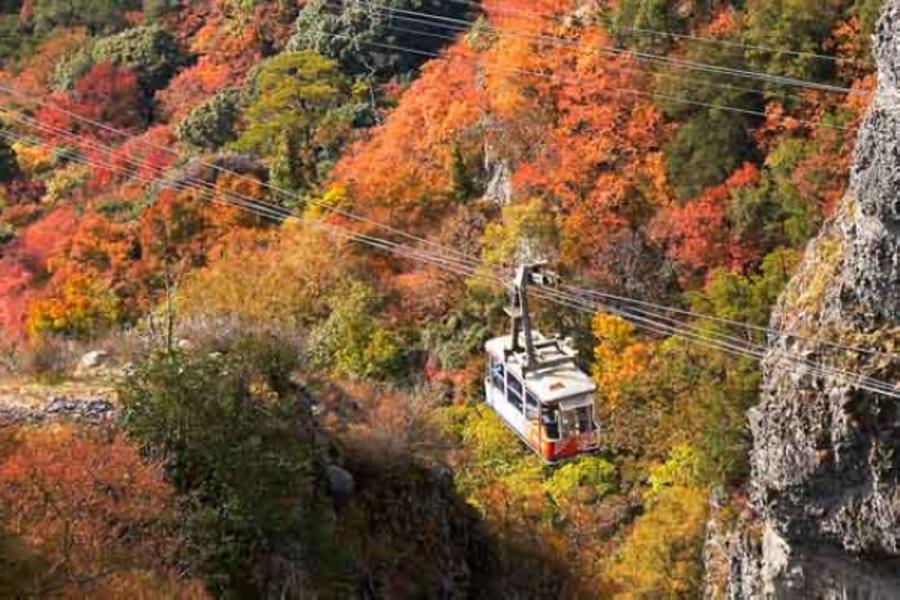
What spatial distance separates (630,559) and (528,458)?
5085 mm

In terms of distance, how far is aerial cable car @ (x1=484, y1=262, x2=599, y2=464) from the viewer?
50.6 feet

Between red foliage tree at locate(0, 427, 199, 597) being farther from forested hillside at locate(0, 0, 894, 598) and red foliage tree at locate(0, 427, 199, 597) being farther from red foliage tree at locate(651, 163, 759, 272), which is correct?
red foliage tree at locate(651, 163, 759, 272)

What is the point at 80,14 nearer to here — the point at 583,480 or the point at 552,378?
the point at 583,480

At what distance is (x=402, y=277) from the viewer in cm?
3184

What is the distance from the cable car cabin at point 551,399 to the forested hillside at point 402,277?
270 cm

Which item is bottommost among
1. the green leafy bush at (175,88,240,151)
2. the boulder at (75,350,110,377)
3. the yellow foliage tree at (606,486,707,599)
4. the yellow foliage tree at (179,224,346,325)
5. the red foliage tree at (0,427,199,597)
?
the yellow foliage tree at (606,486,707,599)

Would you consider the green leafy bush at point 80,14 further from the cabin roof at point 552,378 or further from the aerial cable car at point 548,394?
the cabin roof at point 552,378

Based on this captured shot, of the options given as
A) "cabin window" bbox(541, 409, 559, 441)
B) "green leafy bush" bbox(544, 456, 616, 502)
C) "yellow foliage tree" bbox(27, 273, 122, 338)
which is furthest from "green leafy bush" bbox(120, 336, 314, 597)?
"yellow foliage tree" bbox(27, 273, 122, 338)

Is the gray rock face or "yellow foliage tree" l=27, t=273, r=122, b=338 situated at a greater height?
the gray rock face

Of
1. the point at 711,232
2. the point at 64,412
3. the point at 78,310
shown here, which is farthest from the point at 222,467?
the point at 78,310

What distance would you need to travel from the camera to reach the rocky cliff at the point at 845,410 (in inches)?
667

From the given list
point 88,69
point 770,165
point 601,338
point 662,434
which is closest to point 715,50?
point 770,165

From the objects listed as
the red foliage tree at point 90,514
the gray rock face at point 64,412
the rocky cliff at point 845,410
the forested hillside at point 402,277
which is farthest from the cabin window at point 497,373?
the red foliage tree at point 90,514

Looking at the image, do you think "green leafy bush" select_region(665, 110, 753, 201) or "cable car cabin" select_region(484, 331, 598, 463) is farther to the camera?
"green leafy bush" select_region(665, 110, 753, 201)
